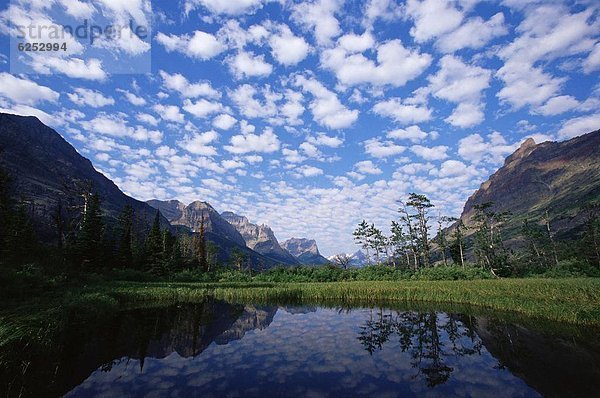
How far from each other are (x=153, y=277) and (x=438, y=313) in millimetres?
43530

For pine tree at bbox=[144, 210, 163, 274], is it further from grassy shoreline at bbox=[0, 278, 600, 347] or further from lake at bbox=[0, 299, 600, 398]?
lake at bbox=[0, 299, 600, 398]

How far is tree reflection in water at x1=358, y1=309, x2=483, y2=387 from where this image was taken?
14.6m

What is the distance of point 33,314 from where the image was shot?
16266 mm

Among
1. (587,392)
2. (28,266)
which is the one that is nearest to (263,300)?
(28,266)

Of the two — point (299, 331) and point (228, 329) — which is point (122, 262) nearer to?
point (228, 329)

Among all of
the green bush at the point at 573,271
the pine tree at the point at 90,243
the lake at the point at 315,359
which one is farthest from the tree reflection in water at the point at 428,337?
the pine tree at the point at 90,243

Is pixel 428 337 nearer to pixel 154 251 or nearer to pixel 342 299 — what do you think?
pixel 342 299

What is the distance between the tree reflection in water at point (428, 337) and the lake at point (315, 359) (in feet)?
0.22

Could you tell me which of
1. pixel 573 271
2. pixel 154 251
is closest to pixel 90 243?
pixel 154 251

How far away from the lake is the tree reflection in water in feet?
0.22

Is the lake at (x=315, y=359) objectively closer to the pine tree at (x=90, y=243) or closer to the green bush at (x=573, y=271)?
the pine tree at (x=90, y=243)

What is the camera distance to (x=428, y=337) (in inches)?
765

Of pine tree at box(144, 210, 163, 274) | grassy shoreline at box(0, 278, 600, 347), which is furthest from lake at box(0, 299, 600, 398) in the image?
pine tree at box(144, 210, 163, 274)

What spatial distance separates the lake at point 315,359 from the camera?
1160cm
